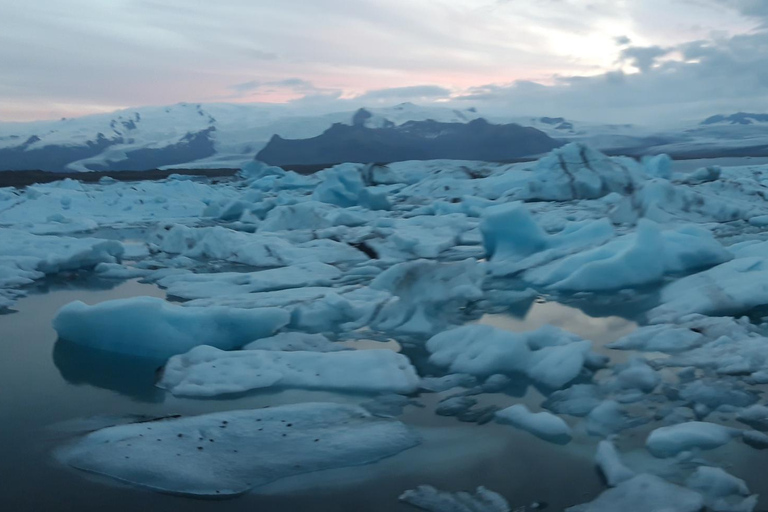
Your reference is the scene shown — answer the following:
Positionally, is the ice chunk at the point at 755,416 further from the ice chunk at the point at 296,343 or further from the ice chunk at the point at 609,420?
the ice chunk at the point at 296,343

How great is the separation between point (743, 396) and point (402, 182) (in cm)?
1503

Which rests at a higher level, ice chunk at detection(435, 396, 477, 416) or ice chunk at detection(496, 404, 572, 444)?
ice chunk at detection(496, 404, 572, 444)

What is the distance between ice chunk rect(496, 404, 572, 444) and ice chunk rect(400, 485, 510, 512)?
54 cm

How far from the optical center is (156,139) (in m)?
57.2

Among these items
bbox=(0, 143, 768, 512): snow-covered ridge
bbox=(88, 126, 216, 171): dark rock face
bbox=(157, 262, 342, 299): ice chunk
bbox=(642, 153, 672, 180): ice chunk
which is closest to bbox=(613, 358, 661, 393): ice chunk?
bbox=(0, 143, 768, 512): snow-covered ridge

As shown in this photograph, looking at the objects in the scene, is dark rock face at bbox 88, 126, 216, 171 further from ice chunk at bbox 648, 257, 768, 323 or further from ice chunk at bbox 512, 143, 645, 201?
ice chunk at bbox 648, 257, 768, 323

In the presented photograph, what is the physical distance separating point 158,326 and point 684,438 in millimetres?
2757

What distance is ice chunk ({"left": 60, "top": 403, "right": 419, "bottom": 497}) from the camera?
7.86 feet

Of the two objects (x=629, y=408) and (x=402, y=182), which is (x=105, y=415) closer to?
(x=629, y=408)

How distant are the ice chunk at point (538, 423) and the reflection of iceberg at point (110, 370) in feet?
5.24

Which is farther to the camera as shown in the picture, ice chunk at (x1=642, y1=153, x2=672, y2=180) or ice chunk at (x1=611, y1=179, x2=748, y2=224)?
ice chunk at (x1=642, y1=153, x2=672, y2=180)

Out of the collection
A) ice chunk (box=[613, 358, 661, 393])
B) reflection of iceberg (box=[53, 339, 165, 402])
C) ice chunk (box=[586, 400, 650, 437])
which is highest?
ice chunk (box=[613, 358, 661, 393])

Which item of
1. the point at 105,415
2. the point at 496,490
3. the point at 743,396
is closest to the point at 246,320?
the point at 105,415

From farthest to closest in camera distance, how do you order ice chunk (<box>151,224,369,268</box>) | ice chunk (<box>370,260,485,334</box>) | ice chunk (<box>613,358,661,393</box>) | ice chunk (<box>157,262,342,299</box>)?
ice chunk (<box>151,224,369,268</box>) < ice chunk (<box>157,262,342,299</box>) < ice chunk (<box>370,260,485,334</box>) < ice chunk (<box>613,358,661,393</box>)
